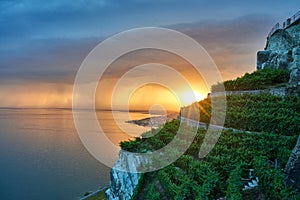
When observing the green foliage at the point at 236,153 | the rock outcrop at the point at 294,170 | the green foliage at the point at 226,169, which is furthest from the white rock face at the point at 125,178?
the rock outcrop at the point at 294,170

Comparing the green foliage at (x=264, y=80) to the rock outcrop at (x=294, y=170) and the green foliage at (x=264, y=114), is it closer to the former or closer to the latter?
the green foliage at (x=264, y=114)

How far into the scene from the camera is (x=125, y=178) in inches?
848

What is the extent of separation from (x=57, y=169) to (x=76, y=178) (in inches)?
325

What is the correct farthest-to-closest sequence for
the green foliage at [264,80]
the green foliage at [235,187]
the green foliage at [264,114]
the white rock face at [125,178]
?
1. the green foliage at [264,80]
2. the white rock face at [125,178]
3. the green foliage at [264,114]
4. the green foliage at [235,187]

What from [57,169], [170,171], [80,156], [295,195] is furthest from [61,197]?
[295,195]

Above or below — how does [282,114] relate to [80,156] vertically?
above

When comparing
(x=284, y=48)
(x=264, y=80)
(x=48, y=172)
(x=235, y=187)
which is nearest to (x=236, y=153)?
(x=235, y=187)

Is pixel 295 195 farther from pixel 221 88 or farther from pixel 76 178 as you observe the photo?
pixel 76 178

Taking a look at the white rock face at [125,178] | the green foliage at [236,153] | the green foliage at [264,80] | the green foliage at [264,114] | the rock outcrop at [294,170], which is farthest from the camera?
the green foliage at [264,80]

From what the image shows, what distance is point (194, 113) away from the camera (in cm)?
2923

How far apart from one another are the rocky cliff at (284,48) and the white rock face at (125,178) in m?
17.5

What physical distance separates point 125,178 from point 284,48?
2543 centimetres

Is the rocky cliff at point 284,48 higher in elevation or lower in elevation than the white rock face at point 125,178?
higher

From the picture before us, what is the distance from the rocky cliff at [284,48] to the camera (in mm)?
30241
